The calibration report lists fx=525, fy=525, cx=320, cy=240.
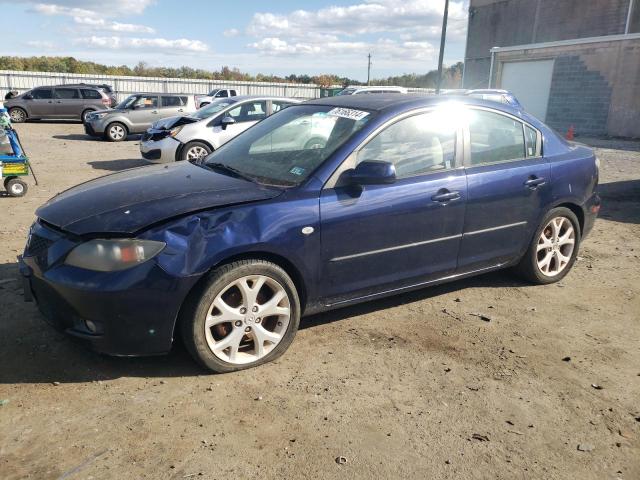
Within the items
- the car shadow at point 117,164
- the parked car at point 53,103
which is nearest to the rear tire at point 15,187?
the car shadow at point 117,164

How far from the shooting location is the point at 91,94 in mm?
21875

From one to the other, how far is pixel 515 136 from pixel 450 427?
105 inches

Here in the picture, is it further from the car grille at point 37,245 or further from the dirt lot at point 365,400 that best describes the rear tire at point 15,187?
the car grille at point 37,245

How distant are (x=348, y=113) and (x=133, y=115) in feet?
46.9

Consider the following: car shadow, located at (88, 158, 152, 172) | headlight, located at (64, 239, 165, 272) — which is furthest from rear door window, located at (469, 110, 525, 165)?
car shadow, located at (88, 158, 152, 172)

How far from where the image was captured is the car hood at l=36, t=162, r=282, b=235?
3004 mm

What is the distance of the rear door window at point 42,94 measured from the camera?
21469mm

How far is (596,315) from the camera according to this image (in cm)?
423

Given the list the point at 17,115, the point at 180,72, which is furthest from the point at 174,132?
the point at 180,72

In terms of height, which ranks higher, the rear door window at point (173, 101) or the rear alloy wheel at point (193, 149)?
the rear door window at point (173, 101)

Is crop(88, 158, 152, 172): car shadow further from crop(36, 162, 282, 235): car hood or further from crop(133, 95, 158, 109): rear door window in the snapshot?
crop(36, 162, 282, 235): car hood

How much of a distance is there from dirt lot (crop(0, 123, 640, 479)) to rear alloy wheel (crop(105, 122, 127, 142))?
13.0 metres

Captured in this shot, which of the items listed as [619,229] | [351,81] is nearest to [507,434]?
[619,229]

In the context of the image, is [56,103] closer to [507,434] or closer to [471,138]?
[471,138]
